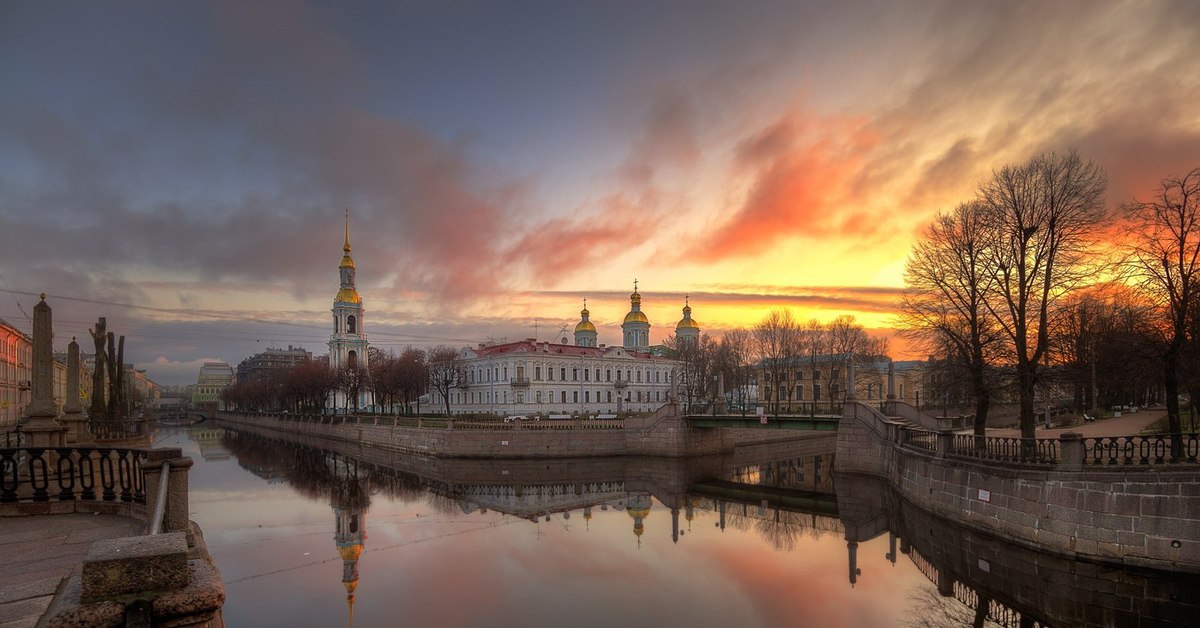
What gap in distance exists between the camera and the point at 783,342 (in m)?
71.1

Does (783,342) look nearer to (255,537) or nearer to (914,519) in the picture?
Answer: (914,519)

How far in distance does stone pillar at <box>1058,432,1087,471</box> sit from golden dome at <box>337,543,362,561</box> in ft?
74.3

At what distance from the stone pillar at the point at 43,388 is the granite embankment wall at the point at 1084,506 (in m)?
28.1

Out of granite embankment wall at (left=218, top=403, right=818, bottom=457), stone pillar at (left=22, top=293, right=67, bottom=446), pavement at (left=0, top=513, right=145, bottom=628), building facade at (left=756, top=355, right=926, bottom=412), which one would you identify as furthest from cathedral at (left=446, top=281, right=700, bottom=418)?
pavement at (left=0, top=513, right=145, bottom=628)

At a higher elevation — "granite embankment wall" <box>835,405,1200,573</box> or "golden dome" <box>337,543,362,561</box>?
"granite embankment wall" <box>835,405,1200,573</box>

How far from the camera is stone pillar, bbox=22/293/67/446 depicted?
661 inches

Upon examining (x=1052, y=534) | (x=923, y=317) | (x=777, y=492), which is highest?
(x=923, y=317)

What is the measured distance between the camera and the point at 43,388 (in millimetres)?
17219

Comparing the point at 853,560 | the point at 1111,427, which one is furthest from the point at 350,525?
the point at 1111,427

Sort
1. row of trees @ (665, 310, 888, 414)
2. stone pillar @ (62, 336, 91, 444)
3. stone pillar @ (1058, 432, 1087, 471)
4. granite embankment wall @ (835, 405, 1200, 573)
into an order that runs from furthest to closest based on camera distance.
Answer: row of trees @ (665, 310, 888, 414), stone pillar @ (62, 336, 91, 444), stone pillar @ (1058, 432, 1087, 471), granite embankment wall @ (835, 405, 1200, 573)

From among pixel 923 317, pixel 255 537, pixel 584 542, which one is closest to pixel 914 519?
pixel 923 317

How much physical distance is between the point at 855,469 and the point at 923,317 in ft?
38.5

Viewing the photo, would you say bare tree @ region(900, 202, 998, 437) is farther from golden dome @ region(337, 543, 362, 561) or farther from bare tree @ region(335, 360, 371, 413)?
bare tree @ region(335, 360, 371, 413)

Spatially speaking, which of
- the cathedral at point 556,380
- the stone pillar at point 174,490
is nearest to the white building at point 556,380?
the cathedral at point 556,380
